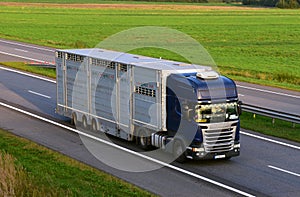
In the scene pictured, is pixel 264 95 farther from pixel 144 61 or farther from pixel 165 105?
pixel 165 105

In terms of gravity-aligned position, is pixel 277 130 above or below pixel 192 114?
below

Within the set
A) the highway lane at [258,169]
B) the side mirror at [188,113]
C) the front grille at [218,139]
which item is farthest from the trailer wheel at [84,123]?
the front grille at [218,139]

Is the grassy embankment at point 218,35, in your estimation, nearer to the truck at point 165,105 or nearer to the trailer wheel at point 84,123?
the trailer wheel at point 84,123

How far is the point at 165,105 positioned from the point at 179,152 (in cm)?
162

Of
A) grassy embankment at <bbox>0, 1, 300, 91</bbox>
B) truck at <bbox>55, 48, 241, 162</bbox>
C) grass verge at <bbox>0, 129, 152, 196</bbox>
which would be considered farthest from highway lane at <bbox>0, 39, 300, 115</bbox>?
grass verge at <bbox>0, 129, 152, 196</bbox>

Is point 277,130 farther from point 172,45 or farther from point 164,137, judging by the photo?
point 172,45

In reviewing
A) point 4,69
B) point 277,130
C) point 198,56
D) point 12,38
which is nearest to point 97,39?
point 12,38

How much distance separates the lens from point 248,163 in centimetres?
2297

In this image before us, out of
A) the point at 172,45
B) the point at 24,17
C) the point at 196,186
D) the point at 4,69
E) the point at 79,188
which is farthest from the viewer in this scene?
the point at 24,17

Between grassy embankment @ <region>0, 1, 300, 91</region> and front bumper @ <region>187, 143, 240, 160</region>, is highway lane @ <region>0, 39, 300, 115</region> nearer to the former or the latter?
grassy embankment @ <region>0, 1, 300, 91</region>

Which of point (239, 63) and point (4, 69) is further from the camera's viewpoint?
point (239, 63)

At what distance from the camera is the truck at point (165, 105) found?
22.2 meters

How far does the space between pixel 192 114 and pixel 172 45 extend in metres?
48.8

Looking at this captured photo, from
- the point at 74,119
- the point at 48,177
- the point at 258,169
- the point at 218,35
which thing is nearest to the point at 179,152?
the point at 258,169
